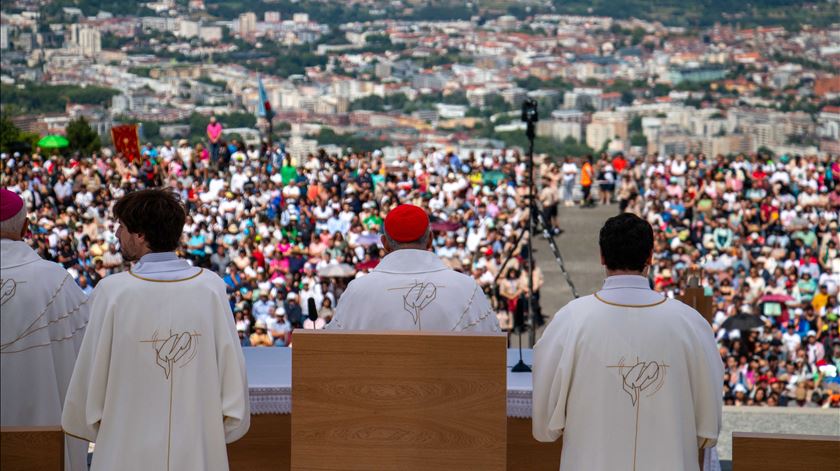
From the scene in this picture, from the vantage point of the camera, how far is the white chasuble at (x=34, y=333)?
4762mm

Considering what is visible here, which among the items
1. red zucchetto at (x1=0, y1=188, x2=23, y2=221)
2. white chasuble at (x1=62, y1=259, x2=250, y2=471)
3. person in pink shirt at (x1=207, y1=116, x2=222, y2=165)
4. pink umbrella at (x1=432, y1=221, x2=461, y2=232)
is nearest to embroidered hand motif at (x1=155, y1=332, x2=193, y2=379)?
white chasuble at (x1=62, y1=259, x2=250, y2=471)

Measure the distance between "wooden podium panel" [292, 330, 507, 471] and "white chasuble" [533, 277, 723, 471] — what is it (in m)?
0.21

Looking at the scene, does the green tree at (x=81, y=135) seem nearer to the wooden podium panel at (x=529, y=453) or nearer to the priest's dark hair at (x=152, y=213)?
the wooden podium panel at (x=529, y=453)

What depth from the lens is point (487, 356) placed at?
3.93 m

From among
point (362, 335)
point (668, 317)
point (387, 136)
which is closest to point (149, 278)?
point (362, 335)

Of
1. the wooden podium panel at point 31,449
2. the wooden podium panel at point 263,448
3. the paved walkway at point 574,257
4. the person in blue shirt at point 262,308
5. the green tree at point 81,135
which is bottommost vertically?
the green tree at point 81,135

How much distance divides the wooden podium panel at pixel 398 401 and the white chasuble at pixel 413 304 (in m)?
1.08

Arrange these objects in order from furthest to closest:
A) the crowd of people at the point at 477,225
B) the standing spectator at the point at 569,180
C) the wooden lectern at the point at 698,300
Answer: the standing spectator at the point at 569,180
the crowd of people at the point at 477,225
the wooden lectern at the point at 698,300

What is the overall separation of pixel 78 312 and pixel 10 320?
24 centimetres

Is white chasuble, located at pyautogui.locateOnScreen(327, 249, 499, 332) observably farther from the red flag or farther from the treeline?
the treeline

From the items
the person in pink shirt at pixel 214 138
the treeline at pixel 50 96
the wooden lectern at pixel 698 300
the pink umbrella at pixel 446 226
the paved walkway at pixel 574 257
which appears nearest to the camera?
the wooden lectern at pixel 698 300

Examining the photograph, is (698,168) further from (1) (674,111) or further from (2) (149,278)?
(1) (674,111)

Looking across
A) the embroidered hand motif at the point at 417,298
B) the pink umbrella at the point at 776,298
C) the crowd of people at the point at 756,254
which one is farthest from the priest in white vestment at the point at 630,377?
the pink umbrella at the point at 776,298

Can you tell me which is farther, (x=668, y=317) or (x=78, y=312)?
(x=78, y=312)
